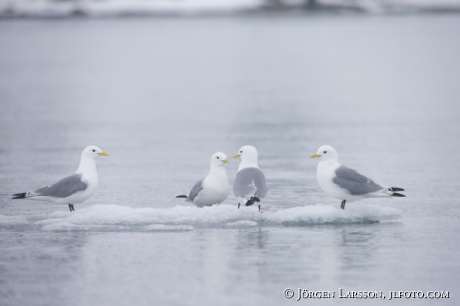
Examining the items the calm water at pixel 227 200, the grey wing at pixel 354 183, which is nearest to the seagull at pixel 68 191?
the calm water at pixel 227 200

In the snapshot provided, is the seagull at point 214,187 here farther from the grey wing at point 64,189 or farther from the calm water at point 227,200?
the grey wing at point 64,189

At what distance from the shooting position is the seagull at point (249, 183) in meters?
10.0

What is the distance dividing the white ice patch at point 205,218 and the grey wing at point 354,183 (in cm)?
26

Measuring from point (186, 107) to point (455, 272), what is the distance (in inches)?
744

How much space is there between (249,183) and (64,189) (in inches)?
87.1

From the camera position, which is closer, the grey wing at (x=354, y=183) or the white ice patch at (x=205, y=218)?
the white ice patch at (x=205, y=218)

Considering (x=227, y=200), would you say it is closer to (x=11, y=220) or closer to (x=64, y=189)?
(x=64, y=189)

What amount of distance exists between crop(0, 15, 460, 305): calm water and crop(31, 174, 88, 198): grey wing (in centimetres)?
28

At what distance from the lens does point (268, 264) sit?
8.43m

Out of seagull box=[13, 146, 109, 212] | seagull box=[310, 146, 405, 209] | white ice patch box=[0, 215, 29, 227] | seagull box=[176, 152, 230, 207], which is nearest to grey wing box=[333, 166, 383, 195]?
seagull box=[310, 146, 405, 209]

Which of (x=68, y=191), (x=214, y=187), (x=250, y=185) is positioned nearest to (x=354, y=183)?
(x=250, y=185)

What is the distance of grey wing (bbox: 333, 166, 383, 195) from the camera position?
10102 millimetres

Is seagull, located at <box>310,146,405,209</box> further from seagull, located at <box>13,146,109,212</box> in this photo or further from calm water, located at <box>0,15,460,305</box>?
seagull, located at <box>13,146,109,212</box>

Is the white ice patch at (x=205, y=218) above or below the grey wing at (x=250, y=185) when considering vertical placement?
below
